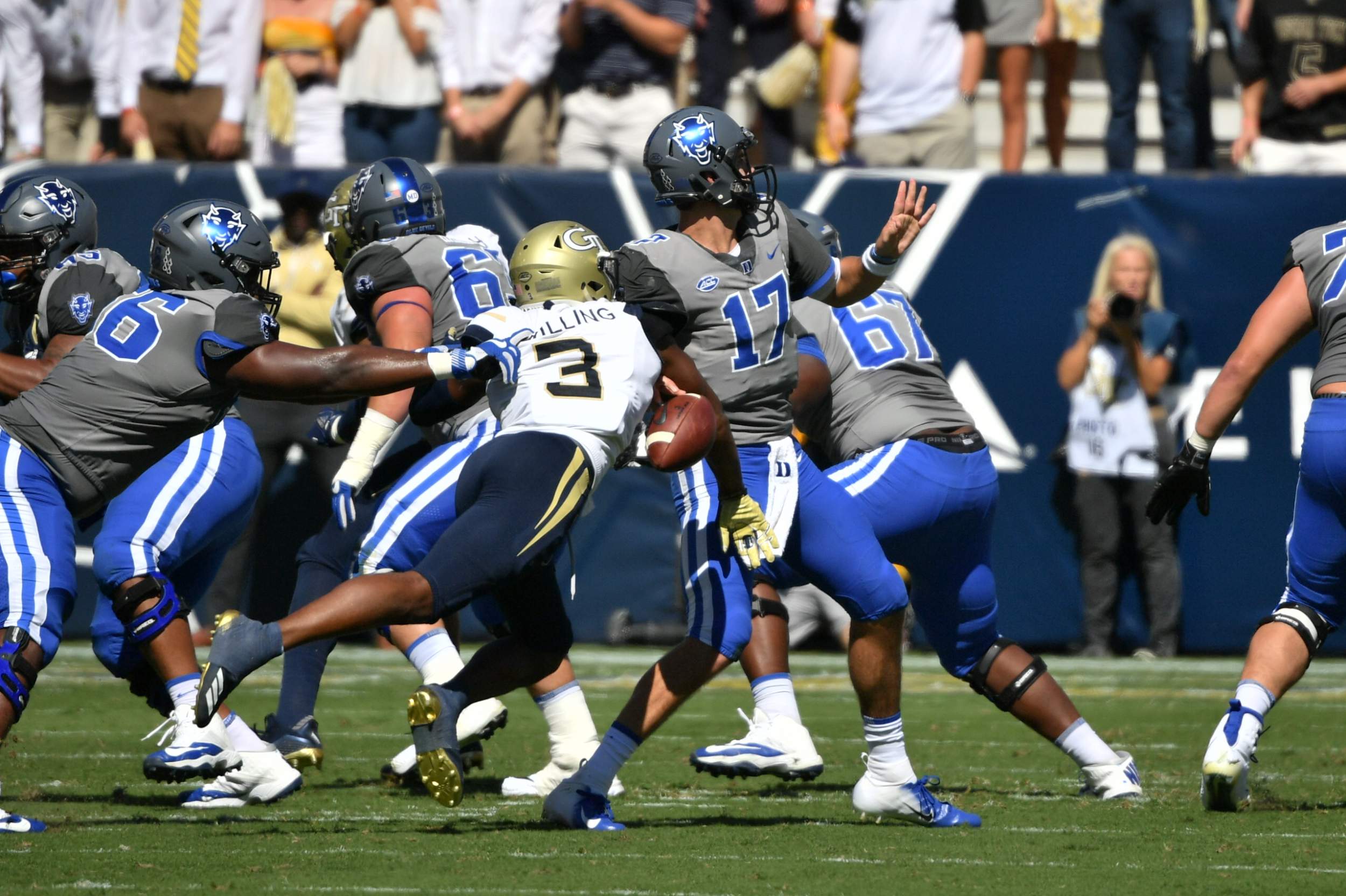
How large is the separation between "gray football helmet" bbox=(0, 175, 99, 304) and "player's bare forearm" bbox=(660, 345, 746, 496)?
212 centimetres

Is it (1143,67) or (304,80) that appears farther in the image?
(304,80)

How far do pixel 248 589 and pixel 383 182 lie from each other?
4345 millimetres

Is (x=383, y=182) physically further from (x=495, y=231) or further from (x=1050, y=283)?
(x=1050, y=283)

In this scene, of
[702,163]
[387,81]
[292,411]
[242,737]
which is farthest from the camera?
[387,81]

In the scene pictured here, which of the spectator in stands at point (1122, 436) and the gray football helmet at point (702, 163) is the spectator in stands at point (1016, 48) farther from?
the gray football helmet at point (702, 163)

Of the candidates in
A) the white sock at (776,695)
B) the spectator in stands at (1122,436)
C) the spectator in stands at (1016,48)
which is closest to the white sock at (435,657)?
the white sock at (776,695)

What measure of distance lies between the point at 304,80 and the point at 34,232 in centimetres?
501

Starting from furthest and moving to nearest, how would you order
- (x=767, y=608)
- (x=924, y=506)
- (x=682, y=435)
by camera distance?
(x=767, y=608), (x=924, y=506), (x=682, y=435)

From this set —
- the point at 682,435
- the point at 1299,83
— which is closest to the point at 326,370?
the point at 682,435

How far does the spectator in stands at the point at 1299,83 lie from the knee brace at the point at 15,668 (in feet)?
24.2

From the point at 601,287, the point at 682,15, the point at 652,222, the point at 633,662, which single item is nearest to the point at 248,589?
the point at 633,662

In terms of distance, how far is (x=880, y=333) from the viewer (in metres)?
6.10

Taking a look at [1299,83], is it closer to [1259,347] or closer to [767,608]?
[1259,347]

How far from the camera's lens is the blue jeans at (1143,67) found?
10031mm
